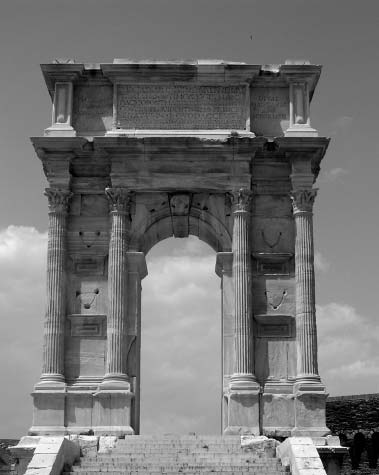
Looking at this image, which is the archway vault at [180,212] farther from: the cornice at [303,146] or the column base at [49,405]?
the column base at [49,405]

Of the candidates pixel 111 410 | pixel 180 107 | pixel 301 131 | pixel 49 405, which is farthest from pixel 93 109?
pixel 111 410

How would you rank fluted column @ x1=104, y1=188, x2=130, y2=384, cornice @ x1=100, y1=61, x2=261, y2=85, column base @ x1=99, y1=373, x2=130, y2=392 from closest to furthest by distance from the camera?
1. column base @ x1=99, y1=373, x2=130, y2=392
2. fluted column @ x1=104, y1=188, x2=130, y2=384
3. cornice @ x1=100, y1=61, x2=261, y2=85

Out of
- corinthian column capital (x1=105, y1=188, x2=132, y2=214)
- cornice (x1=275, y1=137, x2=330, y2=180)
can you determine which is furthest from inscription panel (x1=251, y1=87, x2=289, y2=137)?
corinthian column capital (x1=105, y1=188, x2=132, y2=214)

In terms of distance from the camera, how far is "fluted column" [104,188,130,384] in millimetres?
30500

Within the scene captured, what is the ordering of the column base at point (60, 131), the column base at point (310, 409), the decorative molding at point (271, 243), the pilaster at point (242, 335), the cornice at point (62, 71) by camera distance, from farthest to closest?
the cornice at point (62, 71) → the column base at point (60, 131) → the decorative molding at point (271, 243) → the pilaster at point (242, 335) → the column base at point (310, 409)

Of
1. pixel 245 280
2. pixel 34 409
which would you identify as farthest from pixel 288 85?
pixel 34 409

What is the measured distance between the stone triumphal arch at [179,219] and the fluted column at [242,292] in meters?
0.04

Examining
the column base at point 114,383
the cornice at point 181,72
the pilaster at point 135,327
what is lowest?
the column base at point 114,383

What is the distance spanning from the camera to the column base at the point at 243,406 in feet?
98.1

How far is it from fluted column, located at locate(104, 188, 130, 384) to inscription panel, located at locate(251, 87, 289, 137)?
4.64 metres

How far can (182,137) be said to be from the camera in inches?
1242

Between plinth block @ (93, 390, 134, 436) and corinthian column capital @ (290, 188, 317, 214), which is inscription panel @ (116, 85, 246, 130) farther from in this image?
plinth block @ (93, 390, 134, 436)

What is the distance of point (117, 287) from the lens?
102ft

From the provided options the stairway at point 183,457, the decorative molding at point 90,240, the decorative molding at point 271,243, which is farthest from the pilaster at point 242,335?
the decorative molding at point 90,240
